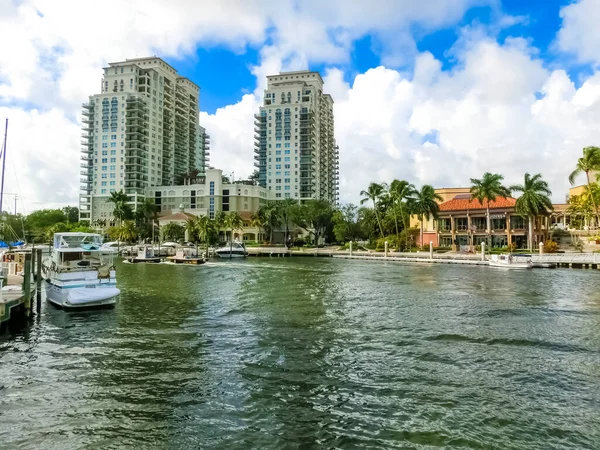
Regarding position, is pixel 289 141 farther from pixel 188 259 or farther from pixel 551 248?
pixel 551 248

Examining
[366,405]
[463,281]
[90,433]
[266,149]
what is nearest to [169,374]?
[90,433]

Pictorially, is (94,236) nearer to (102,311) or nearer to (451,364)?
(102,311)

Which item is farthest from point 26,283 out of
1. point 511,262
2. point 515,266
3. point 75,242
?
point 511,262

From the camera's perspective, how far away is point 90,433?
11508 millimetres

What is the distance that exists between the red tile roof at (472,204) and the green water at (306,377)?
63.5 meters

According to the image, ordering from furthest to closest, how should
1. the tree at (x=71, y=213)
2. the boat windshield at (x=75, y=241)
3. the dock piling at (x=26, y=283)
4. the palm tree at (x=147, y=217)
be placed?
the tree at (x=71, y=213)
the palm tree at (x=147, y=217)
the boat windshield at (x=75, y=241)
the dock piling at (x=26, y=283)

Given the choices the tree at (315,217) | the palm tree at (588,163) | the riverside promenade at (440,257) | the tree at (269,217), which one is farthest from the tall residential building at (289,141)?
the palm tree at (588,163)

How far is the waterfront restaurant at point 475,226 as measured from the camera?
8738 centimetres

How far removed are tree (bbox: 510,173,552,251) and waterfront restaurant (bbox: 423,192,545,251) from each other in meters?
8.76

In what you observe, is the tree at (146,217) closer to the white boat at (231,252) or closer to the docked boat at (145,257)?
the white boat at (231,252)

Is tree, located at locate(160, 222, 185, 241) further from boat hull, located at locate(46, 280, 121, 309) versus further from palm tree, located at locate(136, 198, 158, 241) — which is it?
boat hull, located at locate(46, 280, 121, 309)

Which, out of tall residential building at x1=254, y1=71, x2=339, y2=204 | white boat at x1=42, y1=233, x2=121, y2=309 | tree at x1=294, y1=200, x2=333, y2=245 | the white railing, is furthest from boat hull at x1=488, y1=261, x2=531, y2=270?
tall residential building at x1=254, y1=71, x2=339, y2=204

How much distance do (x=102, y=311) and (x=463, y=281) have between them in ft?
116

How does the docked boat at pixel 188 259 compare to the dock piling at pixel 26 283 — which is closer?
the dock piling at pixel 26 283
